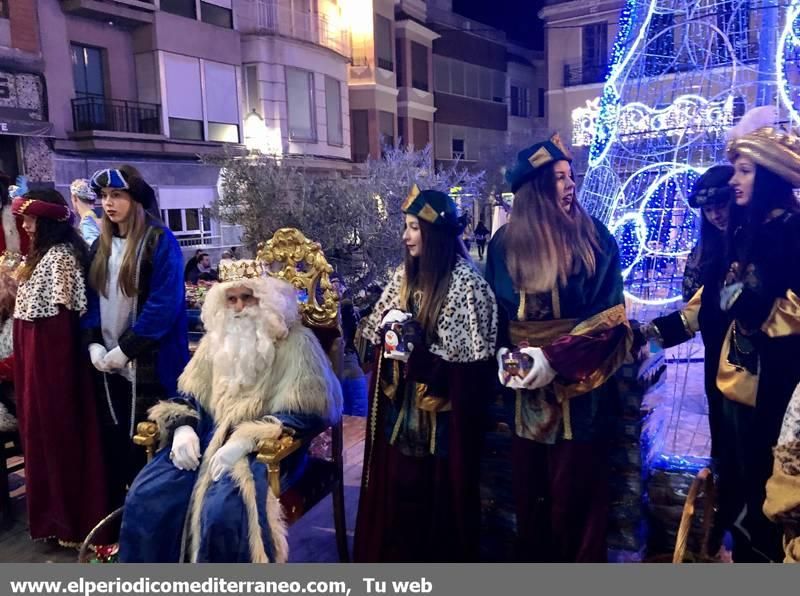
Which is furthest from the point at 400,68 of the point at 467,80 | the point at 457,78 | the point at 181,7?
the point at 181,7

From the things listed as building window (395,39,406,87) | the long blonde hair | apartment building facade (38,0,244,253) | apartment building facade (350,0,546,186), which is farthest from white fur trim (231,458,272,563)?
building window (395,39,406,87)

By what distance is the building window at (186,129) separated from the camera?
1162cm

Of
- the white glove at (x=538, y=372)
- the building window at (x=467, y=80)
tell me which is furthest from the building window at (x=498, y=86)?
the white glove at (x=538, y=372)

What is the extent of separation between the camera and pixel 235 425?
240 centimetres

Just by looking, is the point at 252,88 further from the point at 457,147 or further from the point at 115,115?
the point at 457,147

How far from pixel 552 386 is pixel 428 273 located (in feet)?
1.95

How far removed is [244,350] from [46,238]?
1.27 m

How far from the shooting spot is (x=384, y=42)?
1446cm

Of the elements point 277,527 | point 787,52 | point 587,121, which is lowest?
point 277,527

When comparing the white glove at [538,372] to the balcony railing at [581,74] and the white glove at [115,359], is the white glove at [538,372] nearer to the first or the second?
the white glove at [115,359]

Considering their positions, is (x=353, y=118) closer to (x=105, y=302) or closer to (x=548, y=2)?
(x=548, y=2)

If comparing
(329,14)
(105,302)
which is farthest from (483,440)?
(329,14)

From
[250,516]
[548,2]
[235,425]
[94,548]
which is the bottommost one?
[94,548]

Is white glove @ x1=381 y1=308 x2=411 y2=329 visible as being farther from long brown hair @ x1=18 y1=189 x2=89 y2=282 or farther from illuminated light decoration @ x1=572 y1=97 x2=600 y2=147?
illuminated light decoration @ x1=572 y1=97 x2=600 y2=147
